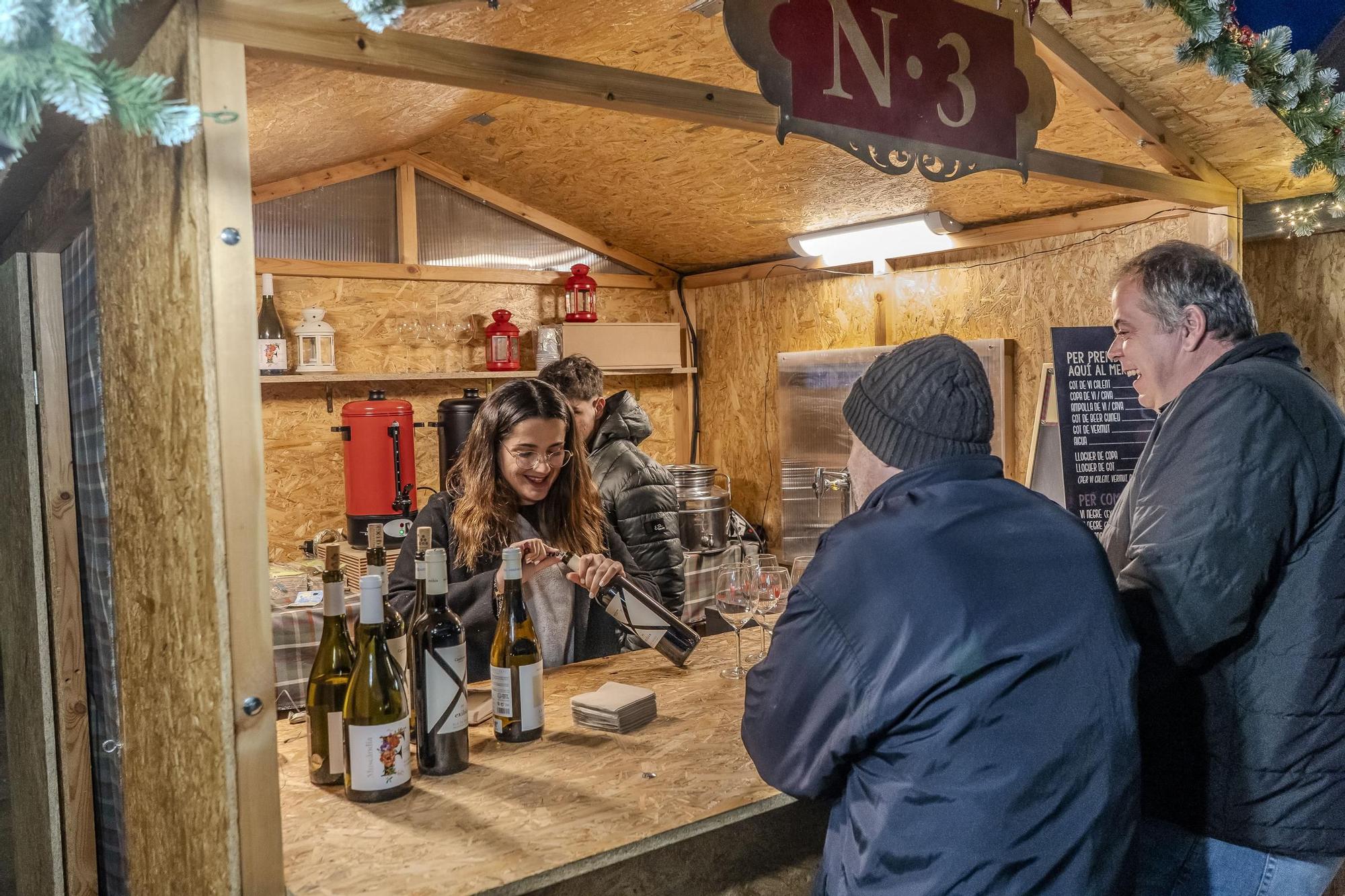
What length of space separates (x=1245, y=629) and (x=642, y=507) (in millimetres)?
1886

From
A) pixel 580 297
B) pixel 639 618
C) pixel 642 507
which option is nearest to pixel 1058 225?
pixel 642 507

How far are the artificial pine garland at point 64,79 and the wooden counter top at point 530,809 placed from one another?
1.00m

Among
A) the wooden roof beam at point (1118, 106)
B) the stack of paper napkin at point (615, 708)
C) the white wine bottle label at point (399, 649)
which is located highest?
the wooden roof beam at point (1118, 106)

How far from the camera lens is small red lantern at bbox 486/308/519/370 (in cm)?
526

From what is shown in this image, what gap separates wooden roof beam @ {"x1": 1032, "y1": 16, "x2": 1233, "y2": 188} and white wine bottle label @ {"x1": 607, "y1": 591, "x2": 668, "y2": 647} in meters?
2.12

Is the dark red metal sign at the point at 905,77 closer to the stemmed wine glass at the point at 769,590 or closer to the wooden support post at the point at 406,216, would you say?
the stemmed wine glass at the point at 769,590

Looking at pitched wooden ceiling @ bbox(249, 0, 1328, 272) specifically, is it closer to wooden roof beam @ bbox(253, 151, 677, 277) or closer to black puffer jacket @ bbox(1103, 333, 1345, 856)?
wooden roof beam @ bbox(253, 151, 677, 277)

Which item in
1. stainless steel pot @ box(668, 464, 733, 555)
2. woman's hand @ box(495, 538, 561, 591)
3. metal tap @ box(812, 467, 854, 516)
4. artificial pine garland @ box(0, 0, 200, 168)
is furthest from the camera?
metal tap @ box(812, 467, 854, 516)

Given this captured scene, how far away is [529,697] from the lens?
1.87 meters

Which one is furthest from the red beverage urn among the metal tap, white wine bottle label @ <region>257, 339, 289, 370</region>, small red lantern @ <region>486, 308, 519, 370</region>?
the metal tap

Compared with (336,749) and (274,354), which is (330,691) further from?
(274,354)

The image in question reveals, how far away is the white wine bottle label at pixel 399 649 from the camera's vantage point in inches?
65.9

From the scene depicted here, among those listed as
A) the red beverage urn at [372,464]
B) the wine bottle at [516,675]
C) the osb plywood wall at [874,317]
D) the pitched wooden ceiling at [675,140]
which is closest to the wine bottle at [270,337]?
the red beverage urn at [372,464]

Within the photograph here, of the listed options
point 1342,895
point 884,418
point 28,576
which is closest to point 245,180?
point 884,418
